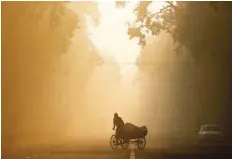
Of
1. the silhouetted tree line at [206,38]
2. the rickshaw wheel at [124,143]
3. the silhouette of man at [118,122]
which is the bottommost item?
the rickshaw wheel at [124,143]

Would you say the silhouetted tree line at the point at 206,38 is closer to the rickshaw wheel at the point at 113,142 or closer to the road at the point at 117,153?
the road at the point at 117,153

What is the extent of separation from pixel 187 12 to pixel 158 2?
5.8 inches

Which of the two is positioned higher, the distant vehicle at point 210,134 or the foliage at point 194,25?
the foliage at point 194,25

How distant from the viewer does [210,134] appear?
2.08m

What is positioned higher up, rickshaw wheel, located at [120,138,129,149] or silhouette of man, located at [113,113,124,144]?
silhouette of man, located at [113,113,124,144]

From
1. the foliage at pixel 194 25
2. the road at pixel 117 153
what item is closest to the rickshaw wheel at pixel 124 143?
the road at pixel 117 153

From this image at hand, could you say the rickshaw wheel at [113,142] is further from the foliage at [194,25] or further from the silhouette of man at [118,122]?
the foliage at [194,25]

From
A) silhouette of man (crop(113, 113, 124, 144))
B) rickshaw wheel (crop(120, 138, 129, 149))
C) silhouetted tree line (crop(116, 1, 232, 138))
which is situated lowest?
rickshaw wheel (crop(120, 138, 129, 149))

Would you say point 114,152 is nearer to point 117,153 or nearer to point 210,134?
point 117,153

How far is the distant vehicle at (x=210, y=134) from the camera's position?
2.08 m

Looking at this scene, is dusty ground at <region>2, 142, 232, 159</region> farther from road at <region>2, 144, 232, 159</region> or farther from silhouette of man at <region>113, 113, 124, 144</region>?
silhouette of man at <region>113, 113, 124, 144</region>

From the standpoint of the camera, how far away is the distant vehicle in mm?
2078

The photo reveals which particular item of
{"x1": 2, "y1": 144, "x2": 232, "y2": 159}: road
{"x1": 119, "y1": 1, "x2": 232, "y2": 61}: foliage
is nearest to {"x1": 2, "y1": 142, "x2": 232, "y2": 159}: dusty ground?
Answer: {"x1": 2, "y1": 144, "x2": 232, "y2": 159}: road

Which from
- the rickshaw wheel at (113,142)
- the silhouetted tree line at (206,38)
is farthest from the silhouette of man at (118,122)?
the silhouetted tree line at (206,38)
